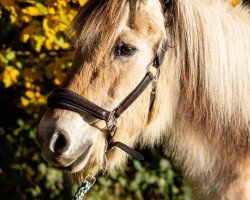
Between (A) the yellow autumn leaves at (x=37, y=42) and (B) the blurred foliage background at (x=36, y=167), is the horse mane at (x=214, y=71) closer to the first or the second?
(A) the yellow autumn leaves at (x=37, y=42)

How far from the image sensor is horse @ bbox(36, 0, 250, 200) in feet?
10.0

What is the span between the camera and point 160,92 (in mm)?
3275

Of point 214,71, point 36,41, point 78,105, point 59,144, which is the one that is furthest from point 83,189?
point 36,41

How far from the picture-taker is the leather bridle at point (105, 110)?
9.84ft

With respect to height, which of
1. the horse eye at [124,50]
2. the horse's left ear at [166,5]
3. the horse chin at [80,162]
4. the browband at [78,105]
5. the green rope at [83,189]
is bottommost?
the green rope at [83,189]

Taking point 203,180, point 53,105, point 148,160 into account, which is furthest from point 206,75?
point 148,160

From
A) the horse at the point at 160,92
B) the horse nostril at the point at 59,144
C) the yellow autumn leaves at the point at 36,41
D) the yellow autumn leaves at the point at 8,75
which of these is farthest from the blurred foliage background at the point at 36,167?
the horse nostril at the point at 59,144

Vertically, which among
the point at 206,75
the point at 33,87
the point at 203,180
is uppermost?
the point at 206,75

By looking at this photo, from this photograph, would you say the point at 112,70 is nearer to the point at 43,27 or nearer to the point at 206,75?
the point at 206,75

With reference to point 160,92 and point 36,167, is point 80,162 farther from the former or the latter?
point 36,167

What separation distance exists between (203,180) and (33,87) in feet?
7.67

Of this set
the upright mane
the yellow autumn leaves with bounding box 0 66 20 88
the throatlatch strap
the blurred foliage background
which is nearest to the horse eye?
the upright mane

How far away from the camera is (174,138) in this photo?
3.40 m

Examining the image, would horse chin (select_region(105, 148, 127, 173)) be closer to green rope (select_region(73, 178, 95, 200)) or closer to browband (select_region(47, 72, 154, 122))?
green rope (select_region(73, 178, 95, 200))
